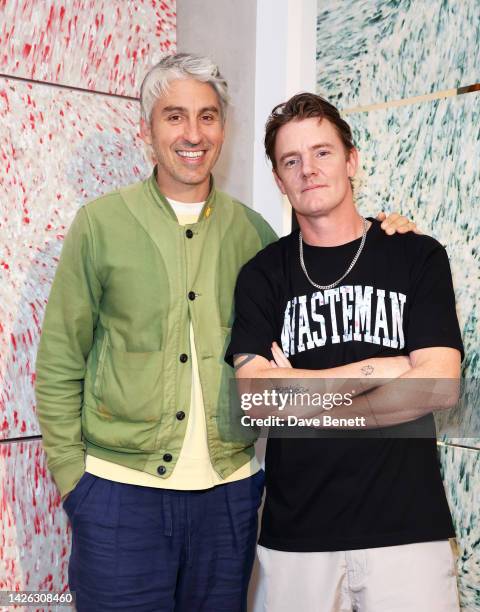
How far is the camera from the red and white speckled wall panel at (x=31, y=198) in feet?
7.91

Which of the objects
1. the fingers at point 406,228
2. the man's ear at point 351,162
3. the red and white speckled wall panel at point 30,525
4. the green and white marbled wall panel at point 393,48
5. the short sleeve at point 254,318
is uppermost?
the green and white marbled wall panel at point 393,48

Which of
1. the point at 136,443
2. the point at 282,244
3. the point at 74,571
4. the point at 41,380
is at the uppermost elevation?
the point at 282,244

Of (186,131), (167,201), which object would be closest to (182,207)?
(167,201)

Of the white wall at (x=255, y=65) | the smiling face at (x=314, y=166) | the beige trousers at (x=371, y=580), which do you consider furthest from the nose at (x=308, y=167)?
the beige trousers at (x=371, y=580)

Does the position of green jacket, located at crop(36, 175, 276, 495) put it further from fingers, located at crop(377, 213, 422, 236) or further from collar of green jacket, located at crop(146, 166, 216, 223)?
fingers, located at crop(377, 213, 422, 236)

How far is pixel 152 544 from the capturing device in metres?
1.98

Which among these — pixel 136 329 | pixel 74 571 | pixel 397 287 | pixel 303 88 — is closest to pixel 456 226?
pixel 397 287

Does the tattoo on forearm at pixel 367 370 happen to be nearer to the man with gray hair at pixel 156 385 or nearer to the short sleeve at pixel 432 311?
the short sleeve at pixel 432 311

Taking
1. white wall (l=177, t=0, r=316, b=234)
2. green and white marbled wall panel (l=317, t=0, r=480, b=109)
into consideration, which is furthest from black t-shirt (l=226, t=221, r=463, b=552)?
white wall (l=177, t=0, r=316, b=234)

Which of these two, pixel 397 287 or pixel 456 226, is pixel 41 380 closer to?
pixel 397 287

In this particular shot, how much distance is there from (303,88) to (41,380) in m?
1.33

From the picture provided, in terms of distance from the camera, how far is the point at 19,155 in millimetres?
2434

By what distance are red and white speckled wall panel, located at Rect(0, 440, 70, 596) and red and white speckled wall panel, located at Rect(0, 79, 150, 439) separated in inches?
4.0

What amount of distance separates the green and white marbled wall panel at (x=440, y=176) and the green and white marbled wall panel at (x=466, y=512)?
184 millimetres
